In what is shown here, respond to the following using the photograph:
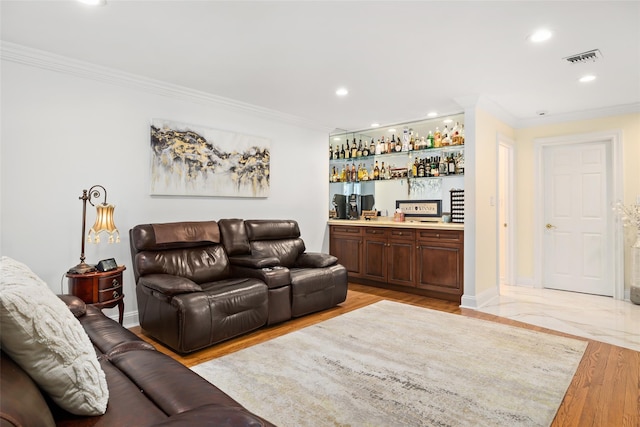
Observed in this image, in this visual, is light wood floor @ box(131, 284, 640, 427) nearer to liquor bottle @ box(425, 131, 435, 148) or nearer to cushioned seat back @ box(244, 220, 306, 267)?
cushioned seat back @ box(244, 220, 306, 267)

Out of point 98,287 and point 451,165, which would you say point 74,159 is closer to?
point 98,287

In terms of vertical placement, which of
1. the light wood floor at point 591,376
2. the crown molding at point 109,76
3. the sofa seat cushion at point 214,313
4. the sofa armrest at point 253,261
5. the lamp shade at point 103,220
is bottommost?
the light wood floor at point 591,376

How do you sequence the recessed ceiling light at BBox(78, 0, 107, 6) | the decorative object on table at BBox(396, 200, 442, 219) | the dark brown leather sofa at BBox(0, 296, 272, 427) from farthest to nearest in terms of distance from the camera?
the decorative object on table at BBox(396, 200, 442, 219)
the recessed ceiling light at BBox(78, 0, 107, 6)
the dark brown leather sofa at BBox(0, 296, 272, 427)

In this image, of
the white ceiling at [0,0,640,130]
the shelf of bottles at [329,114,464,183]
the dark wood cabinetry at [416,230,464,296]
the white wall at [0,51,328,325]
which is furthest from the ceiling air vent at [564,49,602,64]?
the white wall at [0,51,328,325]

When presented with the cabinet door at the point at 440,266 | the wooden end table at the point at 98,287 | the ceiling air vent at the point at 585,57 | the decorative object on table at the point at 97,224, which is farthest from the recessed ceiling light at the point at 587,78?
the wooden end table at the point at 98,287

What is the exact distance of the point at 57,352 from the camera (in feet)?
3.43

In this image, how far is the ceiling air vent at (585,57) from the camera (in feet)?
9.74

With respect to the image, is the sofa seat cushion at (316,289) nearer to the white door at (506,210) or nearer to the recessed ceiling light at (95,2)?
the recessed ceiling light at (95,2)

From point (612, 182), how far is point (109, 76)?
6.00m

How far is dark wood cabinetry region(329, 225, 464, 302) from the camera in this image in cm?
442

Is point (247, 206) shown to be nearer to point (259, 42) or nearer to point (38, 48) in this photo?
point (259, 42)

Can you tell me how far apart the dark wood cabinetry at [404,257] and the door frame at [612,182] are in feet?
5.67

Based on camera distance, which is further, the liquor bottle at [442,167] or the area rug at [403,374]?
the liquor bottle at [442,167]

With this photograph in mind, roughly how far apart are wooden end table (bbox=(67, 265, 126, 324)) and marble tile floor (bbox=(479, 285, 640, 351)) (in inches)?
149
